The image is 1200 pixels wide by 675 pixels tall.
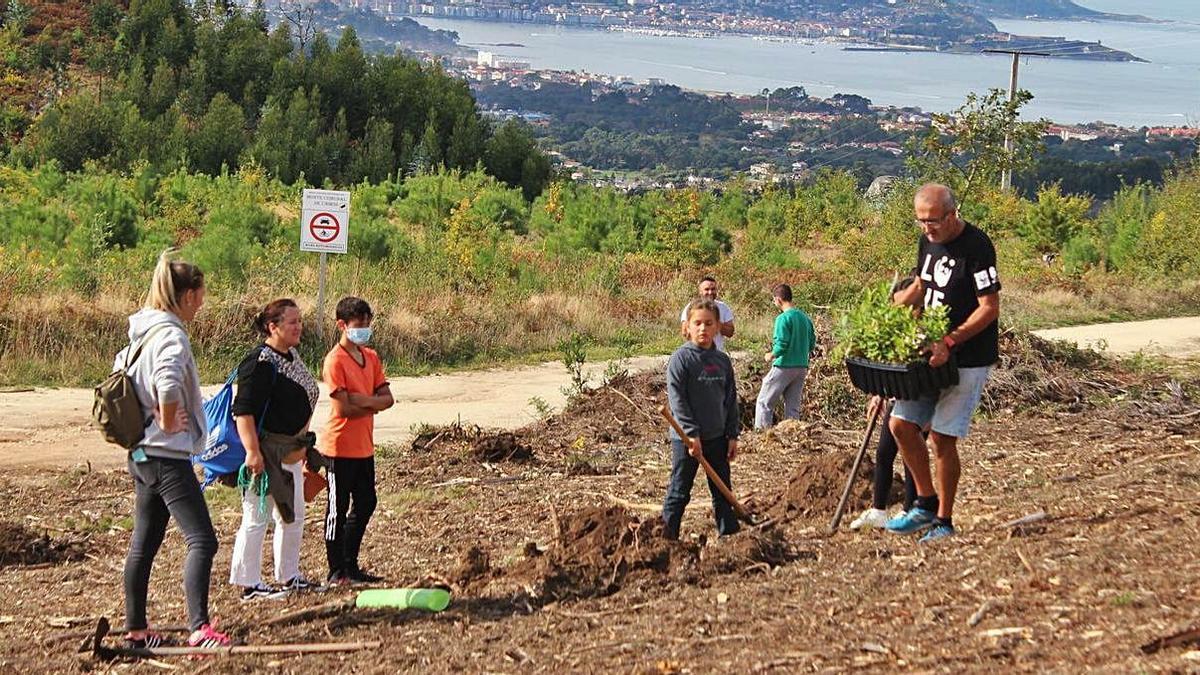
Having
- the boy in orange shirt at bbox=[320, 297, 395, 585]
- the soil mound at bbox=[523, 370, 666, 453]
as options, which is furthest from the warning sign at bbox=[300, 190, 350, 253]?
the boy in orange shirt at bbox=[320, 297, 395, 585]

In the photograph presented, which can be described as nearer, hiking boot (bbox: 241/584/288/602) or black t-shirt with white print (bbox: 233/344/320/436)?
black t-shirt with white print (bbox: 233/344/320/436)

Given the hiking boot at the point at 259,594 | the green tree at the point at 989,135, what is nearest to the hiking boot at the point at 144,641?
the hiking boot at the point at 259,594

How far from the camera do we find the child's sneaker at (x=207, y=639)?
6.89m

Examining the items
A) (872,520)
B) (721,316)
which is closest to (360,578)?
(872,520)

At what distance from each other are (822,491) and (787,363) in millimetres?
4143

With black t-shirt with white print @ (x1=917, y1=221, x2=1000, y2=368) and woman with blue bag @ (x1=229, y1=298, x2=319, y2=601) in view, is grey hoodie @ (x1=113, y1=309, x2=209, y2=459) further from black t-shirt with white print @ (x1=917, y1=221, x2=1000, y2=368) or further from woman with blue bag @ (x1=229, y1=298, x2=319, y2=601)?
black t-shirt with white print @ (x1=917, y1=221, x2=1000, y2=368)

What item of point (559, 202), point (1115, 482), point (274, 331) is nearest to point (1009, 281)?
point (559, 202)

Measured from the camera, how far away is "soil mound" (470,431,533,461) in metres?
12.4

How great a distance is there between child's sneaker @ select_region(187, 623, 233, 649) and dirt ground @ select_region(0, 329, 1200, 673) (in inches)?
5.2

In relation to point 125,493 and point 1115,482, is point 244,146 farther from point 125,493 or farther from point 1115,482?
point 1115,482

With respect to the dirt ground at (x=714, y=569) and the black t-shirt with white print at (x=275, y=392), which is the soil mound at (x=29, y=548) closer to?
the dirt ground at (x=714, y=569)

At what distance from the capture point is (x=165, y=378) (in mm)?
6598

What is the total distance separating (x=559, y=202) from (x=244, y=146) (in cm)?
1002

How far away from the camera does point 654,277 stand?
26859mm
